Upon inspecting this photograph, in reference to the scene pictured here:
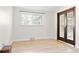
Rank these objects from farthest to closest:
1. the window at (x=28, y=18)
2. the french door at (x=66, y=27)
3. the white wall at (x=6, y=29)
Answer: the french door at (x=66, y=27)
the window at (x=28, y=18)
the white wall at (x=6, y=29)

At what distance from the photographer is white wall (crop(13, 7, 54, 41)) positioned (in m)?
2.10

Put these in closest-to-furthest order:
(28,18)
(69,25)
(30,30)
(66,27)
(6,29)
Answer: (6,29) < (28,18) < (30,30) < (69,25) < (66,27)

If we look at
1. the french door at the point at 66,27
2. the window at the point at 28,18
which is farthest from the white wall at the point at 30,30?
the french door at the point at 66,27

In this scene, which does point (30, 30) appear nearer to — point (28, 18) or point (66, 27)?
point (28, 18)

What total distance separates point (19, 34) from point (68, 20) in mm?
1763

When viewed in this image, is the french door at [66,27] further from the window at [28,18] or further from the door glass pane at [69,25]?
the window at [28,18]

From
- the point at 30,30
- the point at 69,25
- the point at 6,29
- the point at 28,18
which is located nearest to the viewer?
the point at 6,29

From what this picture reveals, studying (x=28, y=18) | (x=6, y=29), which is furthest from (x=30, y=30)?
(x=6, y=29)

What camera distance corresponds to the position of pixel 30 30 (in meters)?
2.37

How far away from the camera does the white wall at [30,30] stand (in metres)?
2.10

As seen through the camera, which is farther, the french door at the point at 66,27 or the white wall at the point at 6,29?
the french door at the point at 66,27
